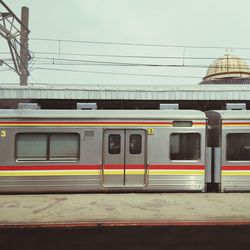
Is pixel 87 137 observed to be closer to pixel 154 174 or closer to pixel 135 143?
pixel 135 143

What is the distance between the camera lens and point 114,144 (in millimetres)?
10898

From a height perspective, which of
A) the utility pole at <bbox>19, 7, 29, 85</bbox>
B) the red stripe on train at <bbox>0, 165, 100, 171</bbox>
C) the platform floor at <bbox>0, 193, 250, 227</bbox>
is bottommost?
the platform floor at <bbox>0, 193, 250, 227</bbox>

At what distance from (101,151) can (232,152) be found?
380 cm

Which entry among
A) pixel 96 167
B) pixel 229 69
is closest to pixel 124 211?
pixel 96 167

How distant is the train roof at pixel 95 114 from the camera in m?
10.8

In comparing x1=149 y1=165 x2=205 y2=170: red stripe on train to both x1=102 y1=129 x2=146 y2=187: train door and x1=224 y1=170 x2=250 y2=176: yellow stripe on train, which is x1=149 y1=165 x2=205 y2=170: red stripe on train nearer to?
x1=102 y1=129 x2=146 y2=187: train door

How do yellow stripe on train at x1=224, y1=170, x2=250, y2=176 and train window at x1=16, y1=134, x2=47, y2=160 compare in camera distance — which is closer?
train window at x1=16, y1=134, x2=47, y2=160

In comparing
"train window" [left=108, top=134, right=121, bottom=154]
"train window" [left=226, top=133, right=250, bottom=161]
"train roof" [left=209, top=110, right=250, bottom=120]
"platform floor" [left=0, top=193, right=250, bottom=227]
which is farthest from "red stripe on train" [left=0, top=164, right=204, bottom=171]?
"platform floor" [left=0, top=193, right=250, bottom=227]

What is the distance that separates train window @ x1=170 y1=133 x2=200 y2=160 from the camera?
11.0 m

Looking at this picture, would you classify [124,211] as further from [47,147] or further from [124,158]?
[47,147]

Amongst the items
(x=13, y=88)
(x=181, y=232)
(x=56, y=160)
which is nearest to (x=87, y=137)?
(x=56, y=160)

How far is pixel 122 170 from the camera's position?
1081cm

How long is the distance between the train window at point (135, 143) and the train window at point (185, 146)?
932 mm

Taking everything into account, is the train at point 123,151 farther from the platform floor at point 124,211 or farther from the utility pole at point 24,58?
the utility pole at point 24,58
